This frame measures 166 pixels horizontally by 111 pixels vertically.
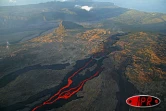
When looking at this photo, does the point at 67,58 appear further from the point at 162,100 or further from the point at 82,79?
the point at 162,100

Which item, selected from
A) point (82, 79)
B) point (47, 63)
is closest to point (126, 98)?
point (82, 79)

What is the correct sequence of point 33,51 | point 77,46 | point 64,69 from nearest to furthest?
point 64,69, point 33,51, point 77,46

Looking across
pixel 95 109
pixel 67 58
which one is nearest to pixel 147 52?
pixel 67 58

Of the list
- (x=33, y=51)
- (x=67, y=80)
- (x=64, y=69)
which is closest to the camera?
(x=67, y=80)

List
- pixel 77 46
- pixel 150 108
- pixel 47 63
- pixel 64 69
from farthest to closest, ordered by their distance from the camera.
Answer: pixel 77 46 → pixel 47 63 → pixel 64 69 → pixel 150 108

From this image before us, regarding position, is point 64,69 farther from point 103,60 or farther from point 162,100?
point 162,100

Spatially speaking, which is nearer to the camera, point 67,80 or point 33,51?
point 67,80

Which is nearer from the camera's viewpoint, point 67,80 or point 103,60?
point 67,80

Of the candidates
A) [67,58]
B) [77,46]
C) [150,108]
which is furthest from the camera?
[77,46]
